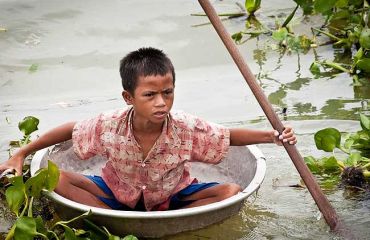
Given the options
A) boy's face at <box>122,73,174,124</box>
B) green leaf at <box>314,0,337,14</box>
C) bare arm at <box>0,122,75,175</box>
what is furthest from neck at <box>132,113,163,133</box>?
green leaf at <box>314,0,337,14</box>

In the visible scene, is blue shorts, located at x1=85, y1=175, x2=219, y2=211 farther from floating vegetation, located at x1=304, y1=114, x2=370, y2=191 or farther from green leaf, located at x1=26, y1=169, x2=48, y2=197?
floating vegetation, located at x1=304, y1=114, x2=370, y2=191

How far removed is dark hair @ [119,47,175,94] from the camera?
106 inches

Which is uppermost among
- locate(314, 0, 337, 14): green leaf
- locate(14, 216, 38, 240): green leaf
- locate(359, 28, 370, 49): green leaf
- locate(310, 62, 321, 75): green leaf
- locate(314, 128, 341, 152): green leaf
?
locate(314, 0, 337, 14): green leaf

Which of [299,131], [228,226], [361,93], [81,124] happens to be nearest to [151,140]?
[81,124]

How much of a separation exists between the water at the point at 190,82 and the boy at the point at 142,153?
0.20 m

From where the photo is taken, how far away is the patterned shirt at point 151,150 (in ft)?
9.45

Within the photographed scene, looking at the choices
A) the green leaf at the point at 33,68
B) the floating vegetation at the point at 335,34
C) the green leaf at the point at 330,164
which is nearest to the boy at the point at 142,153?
the green leaf at the point at 330,164

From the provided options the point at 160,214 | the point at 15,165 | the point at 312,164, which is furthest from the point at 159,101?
the point at 312,164

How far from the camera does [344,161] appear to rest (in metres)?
3.30

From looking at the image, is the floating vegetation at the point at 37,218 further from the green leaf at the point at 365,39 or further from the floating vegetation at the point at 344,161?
the green leaf at the point at 365,39

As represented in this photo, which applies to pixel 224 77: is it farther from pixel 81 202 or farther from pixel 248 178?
pixel 81 202

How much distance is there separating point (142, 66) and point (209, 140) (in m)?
0.44

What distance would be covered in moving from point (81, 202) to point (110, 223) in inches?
8.3

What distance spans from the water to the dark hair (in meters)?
0.63
